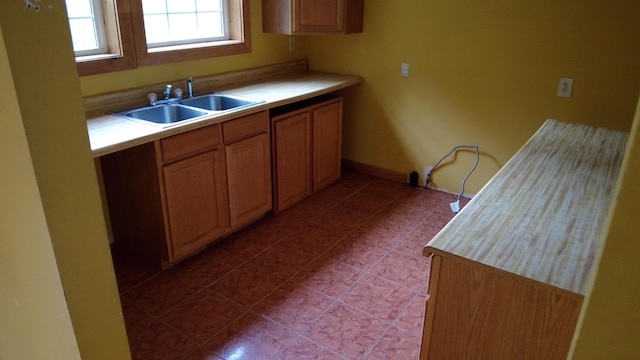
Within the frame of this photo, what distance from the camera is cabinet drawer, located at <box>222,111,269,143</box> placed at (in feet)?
8.82

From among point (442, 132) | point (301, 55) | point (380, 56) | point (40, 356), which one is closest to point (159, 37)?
point (301, 55)

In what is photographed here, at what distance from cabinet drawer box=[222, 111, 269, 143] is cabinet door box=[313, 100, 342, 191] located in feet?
1.89

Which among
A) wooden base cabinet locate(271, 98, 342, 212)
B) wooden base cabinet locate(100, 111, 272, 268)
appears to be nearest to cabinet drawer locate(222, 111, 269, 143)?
wooden base cabinet locate(100, 111, 272, 268)

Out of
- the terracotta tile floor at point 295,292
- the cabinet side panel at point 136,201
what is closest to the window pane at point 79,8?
the cabinet side panel at point 136,201

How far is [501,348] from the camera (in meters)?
1.29

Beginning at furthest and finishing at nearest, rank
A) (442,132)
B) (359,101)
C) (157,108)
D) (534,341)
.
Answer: (359,101)
(442,132)
(157,108)
(534,341)

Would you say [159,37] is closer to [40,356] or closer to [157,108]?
[157,108]

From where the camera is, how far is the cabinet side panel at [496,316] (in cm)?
118

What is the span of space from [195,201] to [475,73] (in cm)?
217

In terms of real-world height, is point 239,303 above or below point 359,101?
below

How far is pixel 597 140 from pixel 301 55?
253cm

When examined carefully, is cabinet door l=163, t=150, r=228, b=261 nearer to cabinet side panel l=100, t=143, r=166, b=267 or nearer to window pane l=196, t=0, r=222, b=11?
Answer: cabinet side panel l=100, t=143, r=166, b=267

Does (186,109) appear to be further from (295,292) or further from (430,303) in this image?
(430,303)

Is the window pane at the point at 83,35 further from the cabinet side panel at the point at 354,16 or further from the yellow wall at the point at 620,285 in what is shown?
the yellow wall at the point at 620,285
